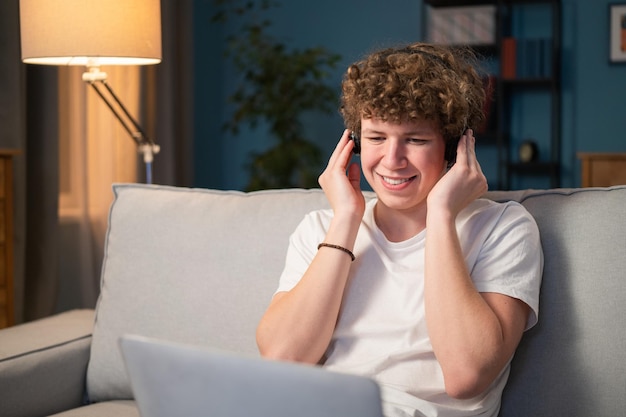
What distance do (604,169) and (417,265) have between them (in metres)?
2.87

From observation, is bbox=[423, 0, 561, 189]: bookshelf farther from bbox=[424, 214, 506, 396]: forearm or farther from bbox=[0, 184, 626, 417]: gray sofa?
bbox=[424, 214, 506, 396]: forearm

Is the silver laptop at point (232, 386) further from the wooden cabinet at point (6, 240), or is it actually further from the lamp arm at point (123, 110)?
the wooden cabinet at point (6, 240)

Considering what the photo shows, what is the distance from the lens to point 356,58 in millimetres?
5172

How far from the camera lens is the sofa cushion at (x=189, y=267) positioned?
5.68ft

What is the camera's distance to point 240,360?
77cm

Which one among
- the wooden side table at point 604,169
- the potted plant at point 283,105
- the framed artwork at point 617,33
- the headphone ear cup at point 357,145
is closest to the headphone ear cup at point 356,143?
the headphone ear cup at point 357,145

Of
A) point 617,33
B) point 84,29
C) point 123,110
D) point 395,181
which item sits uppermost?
point 617,33

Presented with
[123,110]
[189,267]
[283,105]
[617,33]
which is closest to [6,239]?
[123,110]

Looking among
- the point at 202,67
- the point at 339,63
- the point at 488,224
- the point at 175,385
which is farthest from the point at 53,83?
the point at 175,385

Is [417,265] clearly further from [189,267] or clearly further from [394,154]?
[189,267]

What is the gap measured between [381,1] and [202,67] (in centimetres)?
123

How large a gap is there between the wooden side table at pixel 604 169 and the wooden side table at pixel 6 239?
265cm

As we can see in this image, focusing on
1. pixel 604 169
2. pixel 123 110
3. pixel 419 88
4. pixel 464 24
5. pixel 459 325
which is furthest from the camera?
pixel 464 24

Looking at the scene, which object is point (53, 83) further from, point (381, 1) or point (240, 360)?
point (240, 360)
